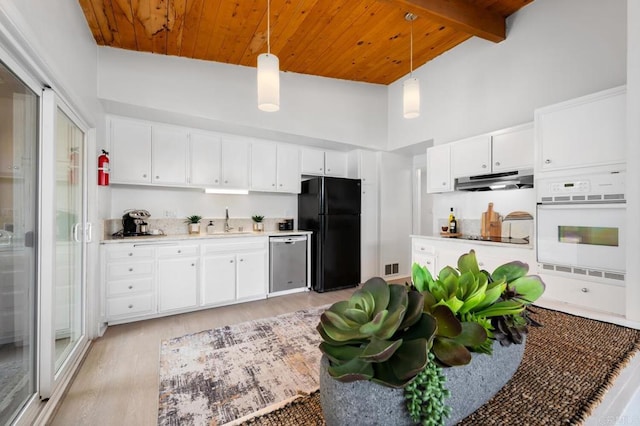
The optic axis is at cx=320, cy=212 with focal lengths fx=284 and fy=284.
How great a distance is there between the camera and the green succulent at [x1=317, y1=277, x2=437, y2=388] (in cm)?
36

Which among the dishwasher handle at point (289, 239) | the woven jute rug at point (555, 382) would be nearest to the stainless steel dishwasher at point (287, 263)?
the dishwasher handle at point (289, 239)

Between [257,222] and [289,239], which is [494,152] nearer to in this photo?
[289,239]

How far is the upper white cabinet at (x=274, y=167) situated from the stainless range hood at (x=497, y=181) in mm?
2200

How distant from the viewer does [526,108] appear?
2.94m

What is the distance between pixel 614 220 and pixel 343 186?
2793 mm

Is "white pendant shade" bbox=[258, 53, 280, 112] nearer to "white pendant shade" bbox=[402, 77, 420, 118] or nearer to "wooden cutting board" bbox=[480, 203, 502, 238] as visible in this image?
"white pendant shade" bbox=[402, 77, 420, 118]

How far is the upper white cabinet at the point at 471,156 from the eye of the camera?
308cm

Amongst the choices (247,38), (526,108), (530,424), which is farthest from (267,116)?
(530,424)

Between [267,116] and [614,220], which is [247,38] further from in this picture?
[614,220]

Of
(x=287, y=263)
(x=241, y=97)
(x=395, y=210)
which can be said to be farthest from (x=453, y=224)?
(x=241, y=97)

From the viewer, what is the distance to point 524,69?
2.97 m

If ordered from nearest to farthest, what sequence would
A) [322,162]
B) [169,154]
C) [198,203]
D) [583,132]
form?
[583,132] → [169,154] → [198,203] → [322,162]

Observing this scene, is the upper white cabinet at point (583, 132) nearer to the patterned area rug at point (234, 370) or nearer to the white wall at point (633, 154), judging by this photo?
the white wall at point (633, 154)

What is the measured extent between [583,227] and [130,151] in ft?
14.1
